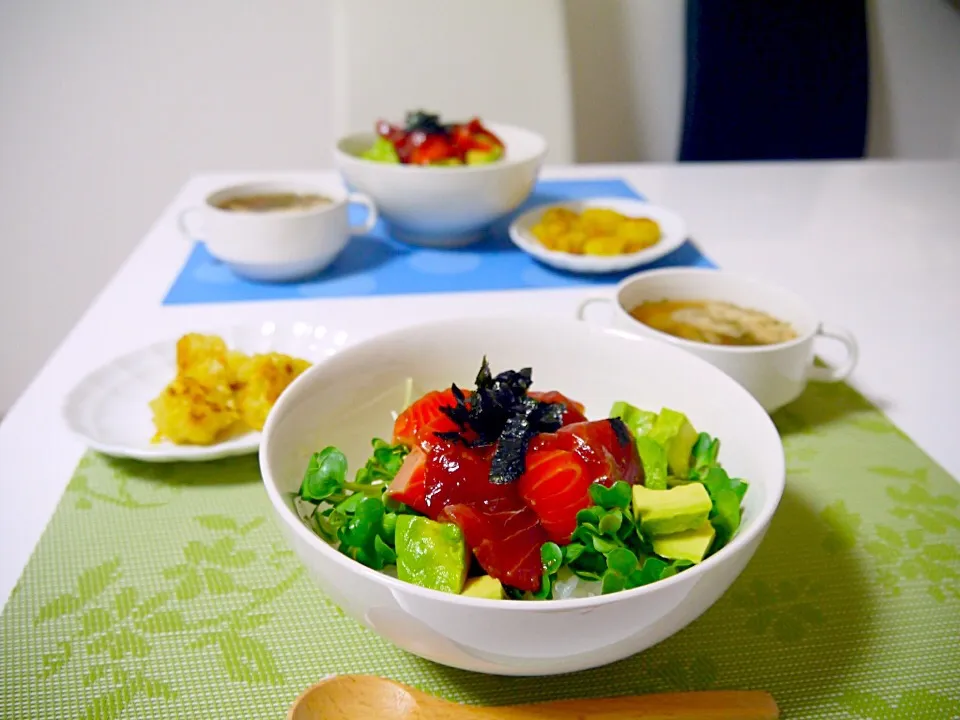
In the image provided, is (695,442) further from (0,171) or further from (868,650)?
(0,171)

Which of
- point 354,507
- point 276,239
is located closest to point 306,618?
point 354,507

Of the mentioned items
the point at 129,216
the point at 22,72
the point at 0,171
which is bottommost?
the point at 129,216

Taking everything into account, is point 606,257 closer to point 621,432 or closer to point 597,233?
point 597,233

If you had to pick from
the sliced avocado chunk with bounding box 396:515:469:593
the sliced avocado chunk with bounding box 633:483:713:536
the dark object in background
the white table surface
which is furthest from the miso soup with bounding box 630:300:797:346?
the dark object in background

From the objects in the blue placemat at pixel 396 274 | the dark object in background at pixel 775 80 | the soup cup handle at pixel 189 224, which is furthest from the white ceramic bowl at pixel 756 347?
the dark object in background at pixel 775 80

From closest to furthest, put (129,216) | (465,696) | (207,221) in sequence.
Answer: (465,696)
(207,221)
(129,216)

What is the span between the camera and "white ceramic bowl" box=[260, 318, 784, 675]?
0.44 meters

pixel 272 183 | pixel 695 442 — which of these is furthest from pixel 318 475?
pixel 272 183

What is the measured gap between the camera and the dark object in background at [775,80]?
7.92ft

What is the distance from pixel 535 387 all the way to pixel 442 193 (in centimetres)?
59

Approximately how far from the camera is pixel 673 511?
55 centimetres

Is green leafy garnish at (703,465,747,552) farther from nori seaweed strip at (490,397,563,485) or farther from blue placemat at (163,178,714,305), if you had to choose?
blue placemat at (163,178,714,305)

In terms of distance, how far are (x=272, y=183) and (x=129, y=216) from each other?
156 centimetres

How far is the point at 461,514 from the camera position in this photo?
55 cm
